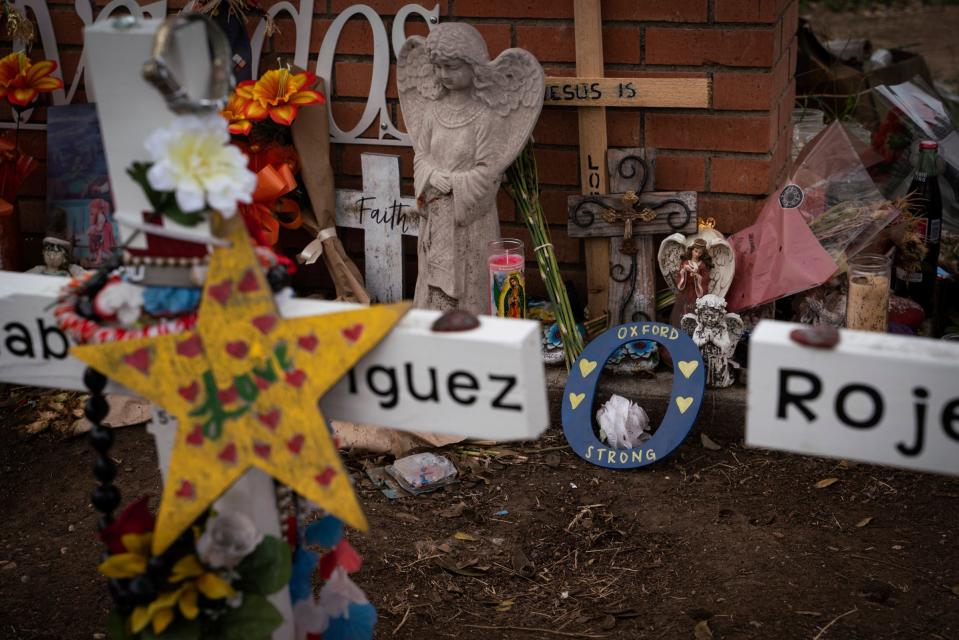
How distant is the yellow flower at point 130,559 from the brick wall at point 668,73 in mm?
2591

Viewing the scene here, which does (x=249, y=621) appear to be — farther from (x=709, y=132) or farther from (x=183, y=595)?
(x=709, y=132)

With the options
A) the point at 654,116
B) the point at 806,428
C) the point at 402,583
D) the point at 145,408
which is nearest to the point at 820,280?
the point at 654,116

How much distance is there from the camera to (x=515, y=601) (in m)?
2.89

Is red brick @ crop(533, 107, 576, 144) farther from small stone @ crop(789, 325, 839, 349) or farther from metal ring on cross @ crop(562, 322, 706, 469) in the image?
small stone @ crop(789, 325, 839, 349)

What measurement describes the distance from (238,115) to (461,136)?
2.96 feet

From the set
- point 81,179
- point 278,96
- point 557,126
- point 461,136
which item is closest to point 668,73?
point 557,126

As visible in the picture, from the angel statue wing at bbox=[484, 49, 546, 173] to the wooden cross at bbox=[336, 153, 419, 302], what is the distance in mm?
563

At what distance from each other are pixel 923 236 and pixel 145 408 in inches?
115

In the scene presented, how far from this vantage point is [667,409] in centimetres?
365

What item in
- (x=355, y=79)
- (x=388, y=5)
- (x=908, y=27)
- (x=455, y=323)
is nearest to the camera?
(x=455, y=323)

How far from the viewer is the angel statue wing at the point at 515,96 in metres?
3.69

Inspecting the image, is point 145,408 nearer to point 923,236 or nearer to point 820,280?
point 820,280

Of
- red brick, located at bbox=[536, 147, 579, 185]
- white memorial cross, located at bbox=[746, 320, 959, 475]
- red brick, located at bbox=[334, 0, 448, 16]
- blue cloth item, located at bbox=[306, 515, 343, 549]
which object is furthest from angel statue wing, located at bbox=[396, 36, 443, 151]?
white memorial cross, located at bbox=[746, 320, 959, 475]

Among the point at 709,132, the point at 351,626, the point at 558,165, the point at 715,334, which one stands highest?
the point at 709,132
